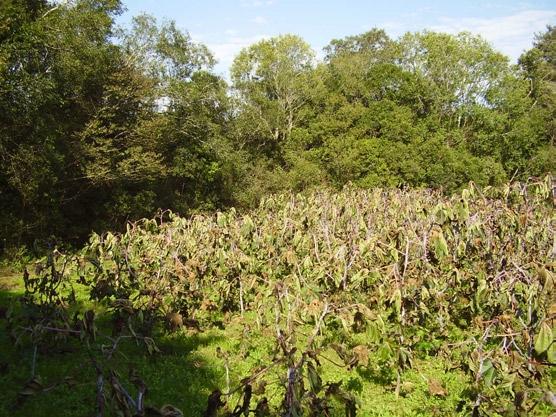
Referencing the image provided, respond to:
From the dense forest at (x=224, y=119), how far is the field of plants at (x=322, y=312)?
7192 mm

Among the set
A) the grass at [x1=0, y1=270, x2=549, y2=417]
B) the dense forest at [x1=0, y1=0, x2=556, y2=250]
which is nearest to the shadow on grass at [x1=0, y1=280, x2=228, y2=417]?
the grass at [x1=0, y1=270, x2=549, y2=417]

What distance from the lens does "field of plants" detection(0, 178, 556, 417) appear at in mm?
5238

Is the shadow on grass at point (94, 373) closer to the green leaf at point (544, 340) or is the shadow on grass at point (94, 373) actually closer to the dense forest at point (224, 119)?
the green leaf at point (544, 340)

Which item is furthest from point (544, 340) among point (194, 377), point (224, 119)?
point (224, 119)

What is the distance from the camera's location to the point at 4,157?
1320 centimetres

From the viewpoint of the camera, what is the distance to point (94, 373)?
6.51 m

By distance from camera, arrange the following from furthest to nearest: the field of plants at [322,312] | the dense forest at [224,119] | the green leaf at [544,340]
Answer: the dense forest at [224,119] → the field of plants at [322,312] → the green leaf at [544,340]

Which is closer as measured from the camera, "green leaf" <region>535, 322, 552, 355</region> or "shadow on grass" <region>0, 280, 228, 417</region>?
"green leaf" <region>535, 322, 552, 355</region>

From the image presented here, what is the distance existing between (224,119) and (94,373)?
73.8ft

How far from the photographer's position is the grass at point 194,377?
18.5 ft

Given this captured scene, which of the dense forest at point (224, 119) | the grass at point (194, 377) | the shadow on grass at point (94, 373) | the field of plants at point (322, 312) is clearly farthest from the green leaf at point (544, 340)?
the dense forest at point (224, 119)

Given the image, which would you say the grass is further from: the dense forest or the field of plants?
the dense forest

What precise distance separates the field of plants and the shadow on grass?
27 mm

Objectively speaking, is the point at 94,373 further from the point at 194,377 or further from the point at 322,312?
the point at 322,312
